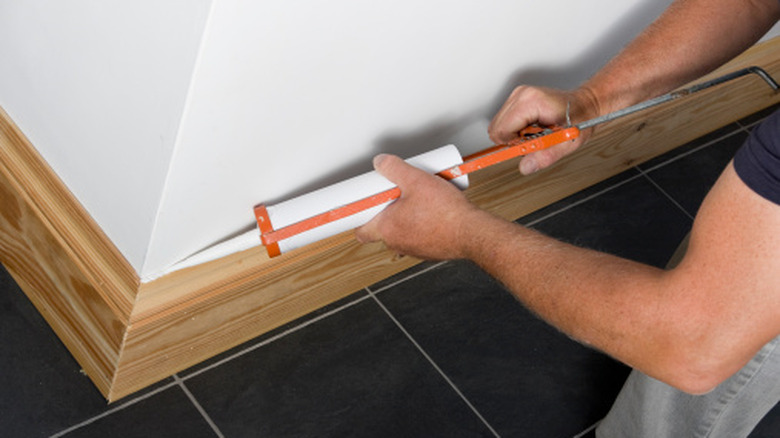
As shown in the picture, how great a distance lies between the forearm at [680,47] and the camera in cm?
124

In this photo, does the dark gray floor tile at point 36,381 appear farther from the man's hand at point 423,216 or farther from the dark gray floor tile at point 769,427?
the dark gray floor tile at point 769,427

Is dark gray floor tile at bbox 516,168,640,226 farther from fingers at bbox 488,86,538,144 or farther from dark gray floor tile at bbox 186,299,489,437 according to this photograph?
fingers at bbox 488,86,538,144

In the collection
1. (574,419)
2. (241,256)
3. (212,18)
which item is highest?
(212,18)

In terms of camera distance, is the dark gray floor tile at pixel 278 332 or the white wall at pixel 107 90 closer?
the white wall at pixel 107 90

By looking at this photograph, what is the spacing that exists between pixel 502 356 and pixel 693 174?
0.72 metres

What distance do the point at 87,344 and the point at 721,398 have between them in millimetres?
909

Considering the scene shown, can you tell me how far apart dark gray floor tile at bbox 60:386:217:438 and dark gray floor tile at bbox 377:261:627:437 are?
15.4 inches

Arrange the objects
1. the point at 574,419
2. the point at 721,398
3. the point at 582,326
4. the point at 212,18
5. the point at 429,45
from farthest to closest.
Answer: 1. the point at 574,419
2. the point at 721,398
3. the point at 429,45
4. the point at 582,326
5. the point at 212,18

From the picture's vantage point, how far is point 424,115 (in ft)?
4.29

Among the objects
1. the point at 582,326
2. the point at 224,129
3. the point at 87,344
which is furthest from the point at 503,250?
the point at 87,344

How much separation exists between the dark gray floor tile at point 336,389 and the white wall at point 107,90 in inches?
12.2

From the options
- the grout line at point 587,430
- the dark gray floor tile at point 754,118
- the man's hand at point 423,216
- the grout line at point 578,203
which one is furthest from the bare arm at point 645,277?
the dark gray floor tile at point 754,118

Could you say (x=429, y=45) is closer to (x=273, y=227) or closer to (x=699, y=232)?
(x=273, y=227)

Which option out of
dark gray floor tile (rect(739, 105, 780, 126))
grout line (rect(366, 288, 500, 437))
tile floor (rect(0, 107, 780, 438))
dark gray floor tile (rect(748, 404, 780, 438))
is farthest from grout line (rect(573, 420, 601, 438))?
dark gray floor tile (rect(739, 105, 780, 126))
